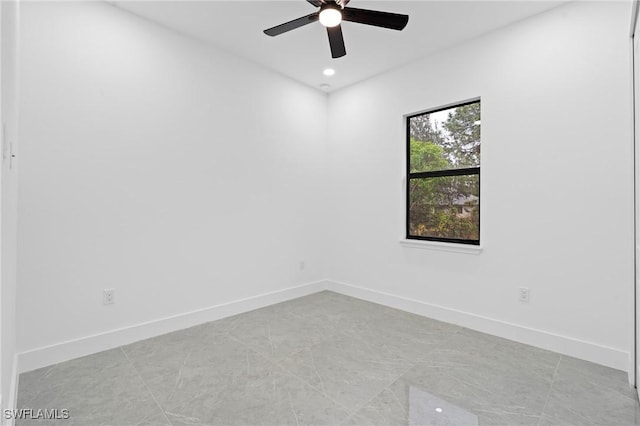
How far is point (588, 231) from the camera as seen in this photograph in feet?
8.01

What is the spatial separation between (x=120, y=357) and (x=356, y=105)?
3490mm

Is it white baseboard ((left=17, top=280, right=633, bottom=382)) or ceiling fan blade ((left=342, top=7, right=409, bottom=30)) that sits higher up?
ceiling fan blade ((left=342, top=7, right=409, bottom=30))

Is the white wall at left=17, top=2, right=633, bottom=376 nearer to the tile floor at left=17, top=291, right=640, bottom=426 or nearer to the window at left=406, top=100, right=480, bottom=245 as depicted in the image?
the window at left=406, top=100, right=480, bottom=245

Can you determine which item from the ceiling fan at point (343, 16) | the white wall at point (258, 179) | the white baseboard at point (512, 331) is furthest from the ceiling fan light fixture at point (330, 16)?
the white baseboard at point (512, 331)

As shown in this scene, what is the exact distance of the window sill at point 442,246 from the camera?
121 inches

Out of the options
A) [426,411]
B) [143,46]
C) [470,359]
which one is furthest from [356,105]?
[426,411]

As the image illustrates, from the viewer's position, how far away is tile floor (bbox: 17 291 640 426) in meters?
1.76

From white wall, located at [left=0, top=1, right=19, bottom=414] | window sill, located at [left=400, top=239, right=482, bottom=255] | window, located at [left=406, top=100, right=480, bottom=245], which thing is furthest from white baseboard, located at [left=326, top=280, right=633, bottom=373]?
white wall, located at [left=0, top=1, right=19, bottom=414]

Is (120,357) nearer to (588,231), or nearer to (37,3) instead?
(37,3)

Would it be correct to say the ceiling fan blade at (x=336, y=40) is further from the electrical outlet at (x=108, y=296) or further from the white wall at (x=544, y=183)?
the electrical outlet at (x=108, y=296)

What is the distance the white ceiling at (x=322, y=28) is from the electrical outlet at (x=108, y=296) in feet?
7.42

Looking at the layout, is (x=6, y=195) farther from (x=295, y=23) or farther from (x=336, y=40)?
(x=336, y=40)

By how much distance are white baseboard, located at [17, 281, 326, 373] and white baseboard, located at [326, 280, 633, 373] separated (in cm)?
119

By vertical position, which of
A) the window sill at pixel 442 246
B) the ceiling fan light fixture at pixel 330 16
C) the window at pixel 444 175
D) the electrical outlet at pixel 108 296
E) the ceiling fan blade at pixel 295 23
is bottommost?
the electrical outlet at pixel 108 296
